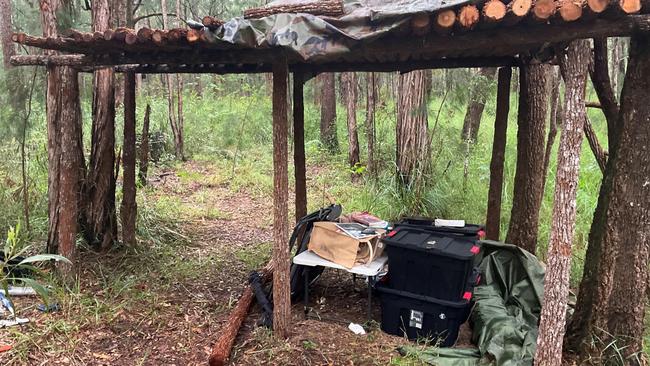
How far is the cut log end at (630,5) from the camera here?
2.41 m

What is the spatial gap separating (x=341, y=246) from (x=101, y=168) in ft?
9.79

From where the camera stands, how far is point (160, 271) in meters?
5.25

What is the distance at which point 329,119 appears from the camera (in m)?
12.1

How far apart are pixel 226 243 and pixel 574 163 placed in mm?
4605

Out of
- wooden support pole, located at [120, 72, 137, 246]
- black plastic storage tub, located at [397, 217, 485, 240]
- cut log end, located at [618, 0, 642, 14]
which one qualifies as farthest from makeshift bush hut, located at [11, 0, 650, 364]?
black plastic storage tub, located at [397, 217, 485, 240]

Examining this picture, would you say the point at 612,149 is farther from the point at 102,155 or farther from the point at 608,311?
the point at 102,155

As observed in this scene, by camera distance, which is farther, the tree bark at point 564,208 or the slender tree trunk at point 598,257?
the slender tree trunk at point 598,257

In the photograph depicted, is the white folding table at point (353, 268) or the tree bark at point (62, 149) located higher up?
the tree bark at point (62, 149)

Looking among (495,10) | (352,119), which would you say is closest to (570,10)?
(495,10)

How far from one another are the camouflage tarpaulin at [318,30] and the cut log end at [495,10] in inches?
12.1

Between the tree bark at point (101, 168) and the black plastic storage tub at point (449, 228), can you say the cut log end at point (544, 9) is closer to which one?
the black plastic storage tub at point (449, 228)

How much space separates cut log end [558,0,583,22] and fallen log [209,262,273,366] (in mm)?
3011

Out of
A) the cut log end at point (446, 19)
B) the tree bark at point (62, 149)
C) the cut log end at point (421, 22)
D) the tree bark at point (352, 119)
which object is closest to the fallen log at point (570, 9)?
the cut log end at point (446, 19)

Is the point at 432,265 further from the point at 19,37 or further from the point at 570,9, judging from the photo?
the point at 19,37
